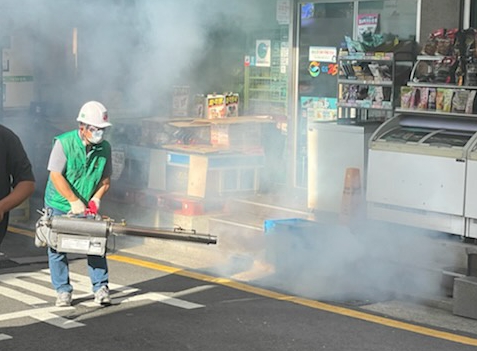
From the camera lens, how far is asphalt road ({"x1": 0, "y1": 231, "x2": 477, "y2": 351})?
6449 millimetres

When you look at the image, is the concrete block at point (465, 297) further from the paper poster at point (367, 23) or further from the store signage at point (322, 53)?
the store signage at point (322, 53)

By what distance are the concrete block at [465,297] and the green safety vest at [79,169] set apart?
2797 mm

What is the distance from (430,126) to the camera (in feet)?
30.4

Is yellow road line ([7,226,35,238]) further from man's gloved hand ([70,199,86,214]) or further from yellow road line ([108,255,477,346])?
man's gloved hand ([70,199,86,214])

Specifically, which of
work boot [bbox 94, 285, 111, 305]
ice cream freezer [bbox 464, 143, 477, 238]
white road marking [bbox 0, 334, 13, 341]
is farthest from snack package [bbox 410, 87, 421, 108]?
white road marking [bbox 0, 334, 13, 341]

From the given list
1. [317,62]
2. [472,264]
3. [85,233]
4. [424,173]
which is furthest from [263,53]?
[85,233]

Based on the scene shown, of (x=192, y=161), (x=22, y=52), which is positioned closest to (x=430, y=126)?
(x=192, y=161)

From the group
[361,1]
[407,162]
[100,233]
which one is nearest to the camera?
[100,233]

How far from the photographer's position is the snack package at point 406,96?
937 centimetres

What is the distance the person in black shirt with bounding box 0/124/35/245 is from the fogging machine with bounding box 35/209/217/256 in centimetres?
63

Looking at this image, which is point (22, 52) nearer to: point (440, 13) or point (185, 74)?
point (185, 74)

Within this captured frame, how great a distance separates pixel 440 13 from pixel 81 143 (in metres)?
4.20

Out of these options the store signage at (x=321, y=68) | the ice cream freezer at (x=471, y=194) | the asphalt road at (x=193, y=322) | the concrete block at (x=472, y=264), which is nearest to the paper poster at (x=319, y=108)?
the store signage at (x=321, y=68)

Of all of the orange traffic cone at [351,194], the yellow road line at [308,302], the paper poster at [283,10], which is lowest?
the yellow road line at [308,302]
